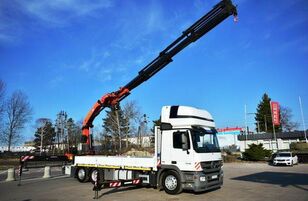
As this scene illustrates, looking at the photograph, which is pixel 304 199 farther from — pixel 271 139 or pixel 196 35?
pixel 271 139

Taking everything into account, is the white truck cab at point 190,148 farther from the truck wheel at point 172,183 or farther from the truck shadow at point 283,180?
the truck shadow at point 283,180

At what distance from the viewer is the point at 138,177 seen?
563 inches

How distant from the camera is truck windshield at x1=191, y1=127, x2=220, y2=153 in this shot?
1277 centimetres

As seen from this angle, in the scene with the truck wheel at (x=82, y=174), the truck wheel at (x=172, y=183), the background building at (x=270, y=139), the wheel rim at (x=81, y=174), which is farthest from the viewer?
the background building at (x=270, y=139)

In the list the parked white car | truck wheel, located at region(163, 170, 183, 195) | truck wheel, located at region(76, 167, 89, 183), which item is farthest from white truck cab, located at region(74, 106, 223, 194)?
the parked white car

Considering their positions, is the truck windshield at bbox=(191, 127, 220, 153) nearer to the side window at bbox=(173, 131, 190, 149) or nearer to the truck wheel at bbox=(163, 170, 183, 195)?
the side window at bbox=(173, 131, 190, 149)

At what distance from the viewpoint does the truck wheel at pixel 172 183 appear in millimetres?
12688

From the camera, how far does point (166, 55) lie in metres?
16.2

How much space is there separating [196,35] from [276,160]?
Answer: 907 inches

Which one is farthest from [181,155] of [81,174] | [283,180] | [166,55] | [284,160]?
[284,160]

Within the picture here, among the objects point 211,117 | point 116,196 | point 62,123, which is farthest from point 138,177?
point 62,123

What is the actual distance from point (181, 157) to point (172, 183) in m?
1.16

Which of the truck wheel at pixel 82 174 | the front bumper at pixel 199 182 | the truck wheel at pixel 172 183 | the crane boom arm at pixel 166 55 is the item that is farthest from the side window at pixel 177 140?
the truck wheel at pixel 82 174

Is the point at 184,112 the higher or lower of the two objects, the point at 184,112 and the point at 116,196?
the higher
